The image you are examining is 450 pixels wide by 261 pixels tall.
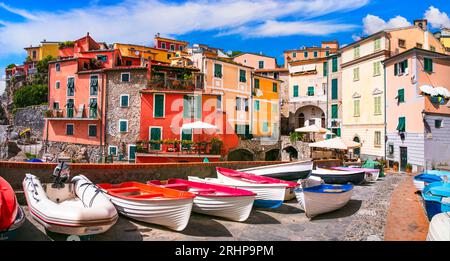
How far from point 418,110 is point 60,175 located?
11551mm

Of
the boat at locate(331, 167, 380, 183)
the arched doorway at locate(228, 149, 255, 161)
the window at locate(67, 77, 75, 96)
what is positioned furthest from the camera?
the window at locate(67, 77, 75, 96)

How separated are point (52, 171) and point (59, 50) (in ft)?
58.6

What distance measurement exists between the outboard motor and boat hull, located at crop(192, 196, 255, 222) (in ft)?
8.81

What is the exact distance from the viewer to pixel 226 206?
5.96 metres

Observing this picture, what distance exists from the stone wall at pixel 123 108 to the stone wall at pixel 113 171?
12.6 m

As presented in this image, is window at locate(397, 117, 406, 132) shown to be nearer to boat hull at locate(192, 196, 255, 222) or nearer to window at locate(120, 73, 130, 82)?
boat hull at locate(192, 196, 255, 222)

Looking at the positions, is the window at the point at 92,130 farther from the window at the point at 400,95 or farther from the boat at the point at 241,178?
the window at the point at 400,95

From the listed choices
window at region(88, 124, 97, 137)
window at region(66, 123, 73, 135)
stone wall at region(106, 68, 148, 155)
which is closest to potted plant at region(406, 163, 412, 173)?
stone wall at region(106, 68, 148, 155)

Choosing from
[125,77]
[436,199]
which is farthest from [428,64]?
[125,77]

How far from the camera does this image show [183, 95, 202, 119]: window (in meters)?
20.0

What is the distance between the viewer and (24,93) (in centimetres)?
2116

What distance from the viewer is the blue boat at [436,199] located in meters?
5.73

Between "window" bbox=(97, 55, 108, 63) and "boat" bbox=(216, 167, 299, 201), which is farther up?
"window" bbox=(97, 55, 108, 63)

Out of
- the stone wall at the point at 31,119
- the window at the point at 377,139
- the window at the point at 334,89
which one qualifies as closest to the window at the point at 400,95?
the window at the point at 377,139
